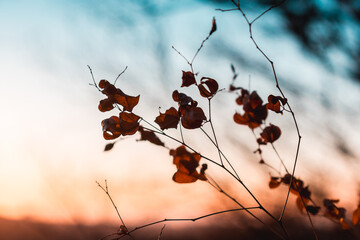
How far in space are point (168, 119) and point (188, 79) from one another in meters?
0.10

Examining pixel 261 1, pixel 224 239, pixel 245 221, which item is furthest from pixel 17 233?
pixel 261 1

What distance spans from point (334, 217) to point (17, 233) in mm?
2732

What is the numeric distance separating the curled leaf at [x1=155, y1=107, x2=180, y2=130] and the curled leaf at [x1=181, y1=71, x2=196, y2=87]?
0.06 m

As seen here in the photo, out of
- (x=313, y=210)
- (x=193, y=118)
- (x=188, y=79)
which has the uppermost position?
(x=188, y=79)

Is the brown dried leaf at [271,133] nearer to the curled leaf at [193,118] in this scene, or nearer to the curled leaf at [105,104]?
the curled leaf at [193,118]

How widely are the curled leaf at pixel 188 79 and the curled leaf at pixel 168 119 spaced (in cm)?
6

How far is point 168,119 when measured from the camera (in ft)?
1.78

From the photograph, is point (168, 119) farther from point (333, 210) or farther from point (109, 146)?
point (333, 210)

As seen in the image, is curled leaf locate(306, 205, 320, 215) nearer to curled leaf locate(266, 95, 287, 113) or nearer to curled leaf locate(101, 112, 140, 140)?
curled leaf locate(266, 95, 287, 113)

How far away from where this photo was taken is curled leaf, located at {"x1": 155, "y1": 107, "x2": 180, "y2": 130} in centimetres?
54

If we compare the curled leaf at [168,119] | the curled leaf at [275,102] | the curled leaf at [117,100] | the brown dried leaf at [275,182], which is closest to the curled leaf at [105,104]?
the curled leaf at [117,100]

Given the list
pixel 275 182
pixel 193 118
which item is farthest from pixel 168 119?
pixel 275 182

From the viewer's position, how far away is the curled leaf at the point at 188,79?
57 centimetres

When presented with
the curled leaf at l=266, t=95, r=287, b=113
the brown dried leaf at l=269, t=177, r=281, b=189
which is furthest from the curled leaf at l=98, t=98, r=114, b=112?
the brown dried leaf at l=269, t=177, r=281, b=189
